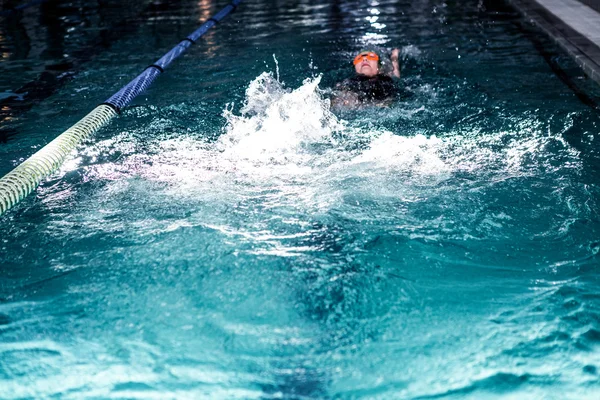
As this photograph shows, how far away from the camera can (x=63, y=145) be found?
5.30 metres

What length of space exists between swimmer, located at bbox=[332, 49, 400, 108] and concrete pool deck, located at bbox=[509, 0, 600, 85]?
2.72 meters

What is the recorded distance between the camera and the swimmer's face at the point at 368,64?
21.4 feet

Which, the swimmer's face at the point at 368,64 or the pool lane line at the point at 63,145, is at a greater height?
the swimmer's face at the point at 368,64

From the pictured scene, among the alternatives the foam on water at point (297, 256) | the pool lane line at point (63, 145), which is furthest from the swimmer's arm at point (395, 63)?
the pool lane line at point (63, 145)

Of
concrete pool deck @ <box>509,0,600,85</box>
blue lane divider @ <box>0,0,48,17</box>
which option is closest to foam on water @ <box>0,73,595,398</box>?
concrete pool deck @ <box>509,0,600,85</box>

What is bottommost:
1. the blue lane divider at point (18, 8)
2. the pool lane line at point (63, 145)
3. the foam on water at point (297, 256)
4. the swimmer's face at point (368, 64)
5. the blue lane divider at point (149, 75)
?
the foam on water at point (297, 256)

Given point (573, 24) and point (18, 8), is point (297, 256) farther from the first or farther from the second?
point (18, 8)

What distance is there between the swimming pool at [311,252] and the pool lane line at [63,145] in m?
0.13

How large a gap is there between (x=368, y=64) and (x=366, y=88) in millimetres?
353

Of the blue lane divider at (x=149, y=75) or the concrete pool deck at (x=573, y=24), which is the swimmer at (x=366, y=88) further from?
the concrete pool deck at (x=573, y=24)

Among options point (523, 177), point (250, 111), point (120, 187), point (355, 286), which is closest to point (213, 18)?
point (250, 111)

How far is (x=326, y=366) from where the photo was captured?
8.65 feet

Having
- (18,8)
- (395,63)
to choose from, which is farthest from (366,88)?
(18,8)

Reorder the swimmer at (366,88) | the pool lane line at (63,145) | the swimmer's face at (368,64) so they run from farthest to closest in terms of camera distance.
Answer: the swimmer's face at (368,64) < the swimmer at (366,88) < the pool lane line at (63,145)
